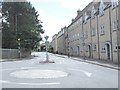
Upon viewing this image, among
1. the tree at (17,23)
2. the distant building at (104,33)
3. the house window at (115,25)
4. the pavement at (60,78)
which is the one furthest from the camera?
the tree at (17,23)

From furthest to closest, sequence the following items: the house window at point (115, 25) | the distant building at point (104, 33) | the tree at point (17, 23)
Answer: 1. the tree at point (17, 23)
2. the distant building at point (104, 33)
3. the house window at point (115, 25)

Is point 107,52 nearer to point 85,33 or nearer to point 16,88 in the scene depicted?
point 85,33

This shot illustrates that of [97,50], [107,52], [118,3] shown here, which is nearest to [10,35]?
[97,50]

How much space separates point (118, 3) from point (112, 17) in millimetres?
3008

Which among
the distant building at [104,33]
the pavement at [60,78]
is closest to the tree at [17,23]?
the distant building at [104,33]

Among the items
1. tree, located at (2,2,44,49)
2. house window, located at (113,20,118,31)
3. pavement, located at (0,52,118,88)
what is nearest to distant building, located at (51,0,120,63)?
house window, located at (113,20,118,31)

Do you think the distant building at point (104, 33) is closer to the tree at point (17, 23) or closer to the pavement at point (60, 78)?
the pavement at point (60, 78)

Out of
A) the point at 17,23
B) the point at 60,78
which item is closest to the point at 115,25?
Result: the point at 60,78

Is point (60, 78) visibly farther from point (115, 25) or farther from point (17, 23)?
point (17, 23)

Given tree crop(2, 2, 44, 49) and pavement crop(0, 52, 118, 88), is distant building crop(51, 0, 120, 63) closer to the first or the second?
pavement crop(0, 52, 118, 88)

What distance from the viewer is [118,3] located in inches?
1182

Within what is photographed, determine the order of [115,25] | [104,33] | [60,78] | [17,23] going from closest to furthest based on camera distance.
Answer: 1. [60,78]
2. [115,25]
3. [104,33]
4. [17,23]

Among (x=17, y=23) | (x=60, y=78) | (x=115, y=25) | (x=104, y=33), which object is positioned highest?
(x=17, y=23)

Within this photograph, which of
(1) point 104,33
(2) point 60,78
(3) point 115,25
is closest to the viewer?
(2) point 60,78
